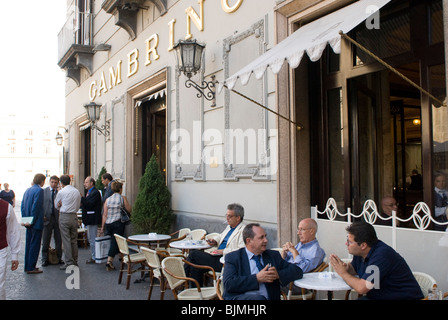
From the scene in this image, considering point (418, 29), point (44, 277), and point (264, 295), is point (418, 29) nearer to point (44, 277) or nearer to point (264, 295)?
point (264, 295)

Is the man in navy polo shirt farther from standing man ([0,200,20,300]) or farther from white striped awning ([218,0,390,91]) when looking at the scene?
standing man ([0,200,20,300])

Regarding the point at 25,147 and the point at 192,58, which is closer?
the point at 192,58

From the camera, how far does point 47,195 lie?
851cm

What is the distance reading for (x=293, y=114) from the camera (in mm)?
5887

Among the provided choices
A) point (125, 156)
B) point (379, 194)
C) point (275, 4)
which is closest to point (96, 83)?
point (125, 156)

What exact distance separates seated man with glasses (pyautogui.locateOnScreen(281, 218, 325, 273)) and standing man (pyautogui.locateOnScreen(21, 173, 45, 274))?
5318 millimetres

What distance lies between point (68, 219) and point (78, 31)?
925 cm

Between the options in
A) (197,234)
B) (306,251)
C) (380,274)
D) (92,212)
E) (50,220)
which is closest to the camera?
(380,274)

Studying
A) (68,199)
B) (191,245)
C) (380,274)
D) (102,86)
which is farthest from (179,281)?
(102,86)

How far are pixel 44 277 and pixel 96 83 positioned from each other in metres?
8.31

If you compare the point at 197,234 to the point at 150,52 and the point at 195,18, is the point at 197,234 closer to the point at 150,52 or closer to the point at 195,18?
the point at 195,18

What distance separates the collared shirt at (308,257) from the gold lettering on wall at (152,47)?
641 cm

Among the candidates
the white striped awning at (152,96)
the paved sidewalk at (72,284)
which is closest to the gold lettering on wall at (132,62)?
the white striped awning at (152,96)

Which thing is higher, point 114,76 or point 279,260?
point 114,76
